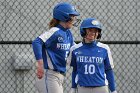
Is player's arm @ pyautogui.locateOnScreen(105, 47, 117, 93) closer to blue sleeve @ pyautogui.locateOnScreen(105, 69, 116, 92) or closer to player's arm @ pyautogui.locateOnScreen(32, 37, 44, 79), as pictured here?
blue sleeve @ pyautogui.locateOnScreen(105, 69, 116, 92)

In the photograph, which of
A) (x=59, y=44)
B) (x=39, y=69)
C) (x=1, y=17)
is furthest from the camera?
(x=1, y=17)

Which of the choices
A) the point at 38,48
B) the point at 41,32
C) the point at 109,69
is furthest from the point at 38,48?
the point at 41,32

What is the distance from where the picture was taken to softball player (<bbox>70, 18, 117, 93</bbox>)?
16.1ft

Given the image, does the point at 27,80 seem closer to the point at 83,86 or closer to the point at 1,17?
the point at 1,17

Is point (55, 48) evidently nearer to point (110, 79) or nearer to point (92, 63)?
point (92, 63)

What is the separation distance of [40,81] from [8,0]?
104 inches

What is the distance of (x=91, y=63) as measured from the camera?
4930mm

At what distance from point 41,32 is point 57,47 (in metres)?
2.44

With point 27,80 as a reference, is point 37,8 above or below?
above

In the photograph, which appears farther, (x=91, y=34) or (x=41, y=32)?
(x=41, y=32)

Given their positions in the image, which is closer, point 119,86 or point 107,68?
point 107,68

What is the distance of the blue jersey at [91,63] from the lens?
193 inches

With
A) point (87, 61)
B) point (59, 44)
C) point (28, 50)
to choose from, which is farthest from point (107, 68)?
point (28, 50)

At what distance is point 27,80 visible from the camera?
7.40 m
